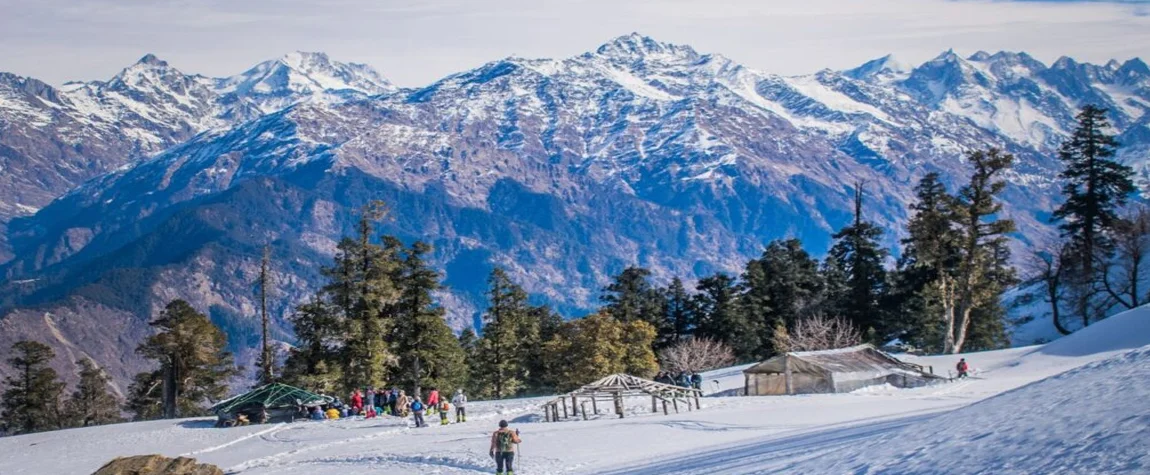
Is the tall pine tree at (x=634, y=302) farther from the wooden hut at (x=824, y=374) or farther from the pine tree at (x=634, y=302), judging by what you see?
the wooden hut at (x=824, y=374)

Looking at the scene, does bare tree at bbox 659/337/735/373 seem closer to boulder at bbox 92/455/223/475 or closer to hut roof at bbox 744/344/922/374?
hut roof at bbox 744/344/922/374

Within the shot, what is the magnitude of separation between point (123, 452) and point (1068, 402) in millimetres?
38818

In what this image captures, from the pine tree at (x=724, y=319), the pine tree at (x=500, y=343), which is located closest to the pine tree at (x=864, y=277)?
the pine tree at (x=724, y=319)

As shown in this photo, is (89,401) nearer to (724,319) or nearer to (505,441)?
(724,319)

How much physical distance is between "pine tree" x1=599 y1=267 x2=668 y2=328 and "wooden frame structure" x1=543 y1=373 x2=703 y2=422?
141 feet

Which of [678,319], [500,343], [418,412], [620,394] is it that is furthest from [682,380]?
[678,319]

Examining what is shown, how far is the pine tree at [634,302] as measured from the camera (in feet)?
308

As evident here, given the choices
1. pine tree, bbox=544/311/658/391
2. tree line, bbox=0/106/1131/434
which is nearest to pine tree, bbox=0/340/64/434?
tree line, bbox=0/106/1131/434

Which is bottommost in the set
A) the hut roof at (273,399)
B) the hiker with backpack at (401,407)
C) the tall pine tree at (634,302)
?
the hiker with backpack at (401,407)

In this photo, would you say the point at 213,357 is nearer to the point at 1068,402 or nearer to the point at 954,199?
the point at 954,199

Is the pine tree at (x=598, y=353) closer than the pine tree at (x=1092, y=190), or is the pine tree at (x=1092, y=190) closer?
the pine tree at (x=1092, y=190)

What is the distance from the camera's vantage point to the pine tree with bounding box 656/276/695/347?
9912 cm

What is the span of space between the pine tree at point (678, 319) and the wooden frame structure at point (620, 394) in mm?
49379

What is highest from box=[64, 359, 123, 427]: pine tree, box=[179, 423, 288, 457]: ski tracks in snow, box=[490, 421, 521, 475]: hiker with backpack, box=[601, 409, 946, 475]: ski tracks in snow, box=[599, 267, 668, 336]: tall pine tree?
box=[599, 267, 668, 336]: tall pine tree
